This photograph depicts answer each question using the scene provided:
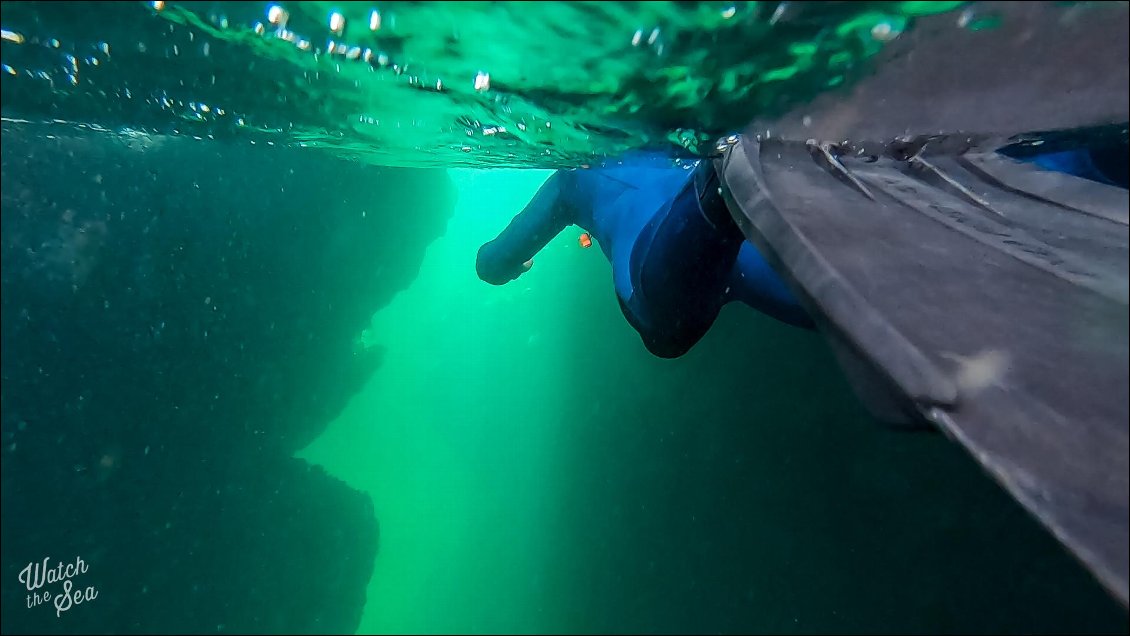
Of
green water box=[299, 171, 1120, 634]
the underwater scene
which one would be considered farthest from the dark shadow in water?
green water box=[299, 171, 1120, 634]

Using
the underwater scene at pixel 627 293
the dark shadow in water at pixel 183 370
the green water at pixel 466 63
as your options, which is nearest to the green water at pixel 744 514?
the underwater scene at pixel 627 293

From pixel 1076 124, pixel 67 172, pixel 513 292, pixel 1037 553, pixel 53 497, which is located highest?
pixel 1076 124

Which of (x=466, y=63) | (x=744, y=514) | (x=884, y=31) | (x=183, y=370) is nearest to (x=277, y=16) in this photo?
(x=466, y=63)

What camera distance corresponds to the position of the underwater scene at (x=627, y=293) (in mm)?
1577

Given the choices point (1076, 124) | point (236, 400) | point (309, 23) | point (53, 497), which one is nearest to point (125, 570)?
point (53, 497)

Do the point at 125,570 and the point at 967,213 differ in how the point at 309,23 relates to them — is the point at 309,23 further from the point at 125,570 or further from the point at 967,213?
the point at 125,570

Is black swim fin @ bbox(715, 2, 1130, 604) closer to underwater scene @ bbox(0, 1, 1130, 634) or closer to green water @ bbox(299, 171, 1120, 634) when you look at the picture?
underwater scene @ bbox(0, 1, 1130, 634)

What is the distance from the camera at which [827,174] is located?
2.44 meters

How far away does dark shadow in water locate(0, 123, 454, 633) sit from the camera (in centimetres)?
692

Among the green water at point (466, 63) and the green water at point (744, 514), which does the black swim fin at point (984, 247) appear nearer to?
the green water at point (466, 63)

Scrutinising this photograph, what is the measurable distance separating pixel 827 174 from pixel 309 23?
285 cm

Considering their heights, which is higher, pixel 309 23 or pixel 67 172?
pixel 309 23

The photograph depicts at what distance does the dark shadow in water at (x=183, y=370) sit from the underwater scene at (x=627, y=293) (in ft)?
0.19

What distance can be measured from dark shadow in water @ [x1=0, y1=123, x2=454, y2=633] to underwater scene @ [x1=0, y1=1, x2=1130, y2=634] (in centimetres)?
6
